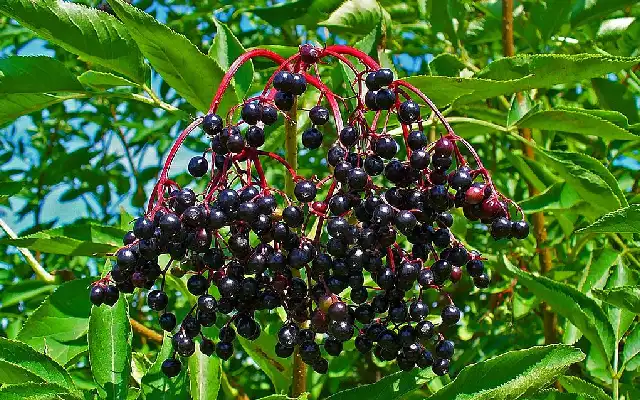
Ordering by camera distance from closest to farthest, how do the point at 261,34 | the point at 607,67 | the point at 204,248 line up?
the point at 204,248 < the point at 607,67 < the point at 261,34

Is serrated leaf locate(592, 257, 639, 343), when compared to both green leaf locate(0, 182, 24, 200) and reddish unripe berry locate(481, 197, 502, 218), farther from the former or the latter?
green leaf locate(0, 182, 24, 200)

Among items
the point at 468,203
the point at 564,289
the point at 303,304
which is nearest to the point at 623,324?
the point at 564,289

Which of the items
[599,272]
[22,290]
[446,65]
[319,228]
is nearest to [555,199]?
[599,272]

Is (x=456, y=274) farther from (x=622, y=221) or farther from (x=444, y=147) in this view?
(x=622, y=221)

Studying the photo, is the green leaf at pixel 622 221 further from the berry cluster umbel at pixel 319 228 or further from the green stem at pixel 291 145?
the green stem at pixel 291 145

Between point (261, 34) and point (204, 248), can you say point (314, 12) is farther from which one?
point (261, 34)

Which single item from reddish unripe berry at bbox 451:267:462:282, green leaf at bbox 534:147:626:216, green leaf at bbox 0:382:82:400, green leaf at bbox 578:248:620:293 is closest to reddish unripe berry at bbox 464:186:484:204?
reddish unripe berry at bbox 451:267:462:282

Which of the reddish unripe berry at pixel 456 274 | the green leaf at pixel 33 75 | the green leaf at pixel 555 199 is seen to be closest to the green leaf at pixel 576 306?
the reddish unripe berry at pixel 456 274
